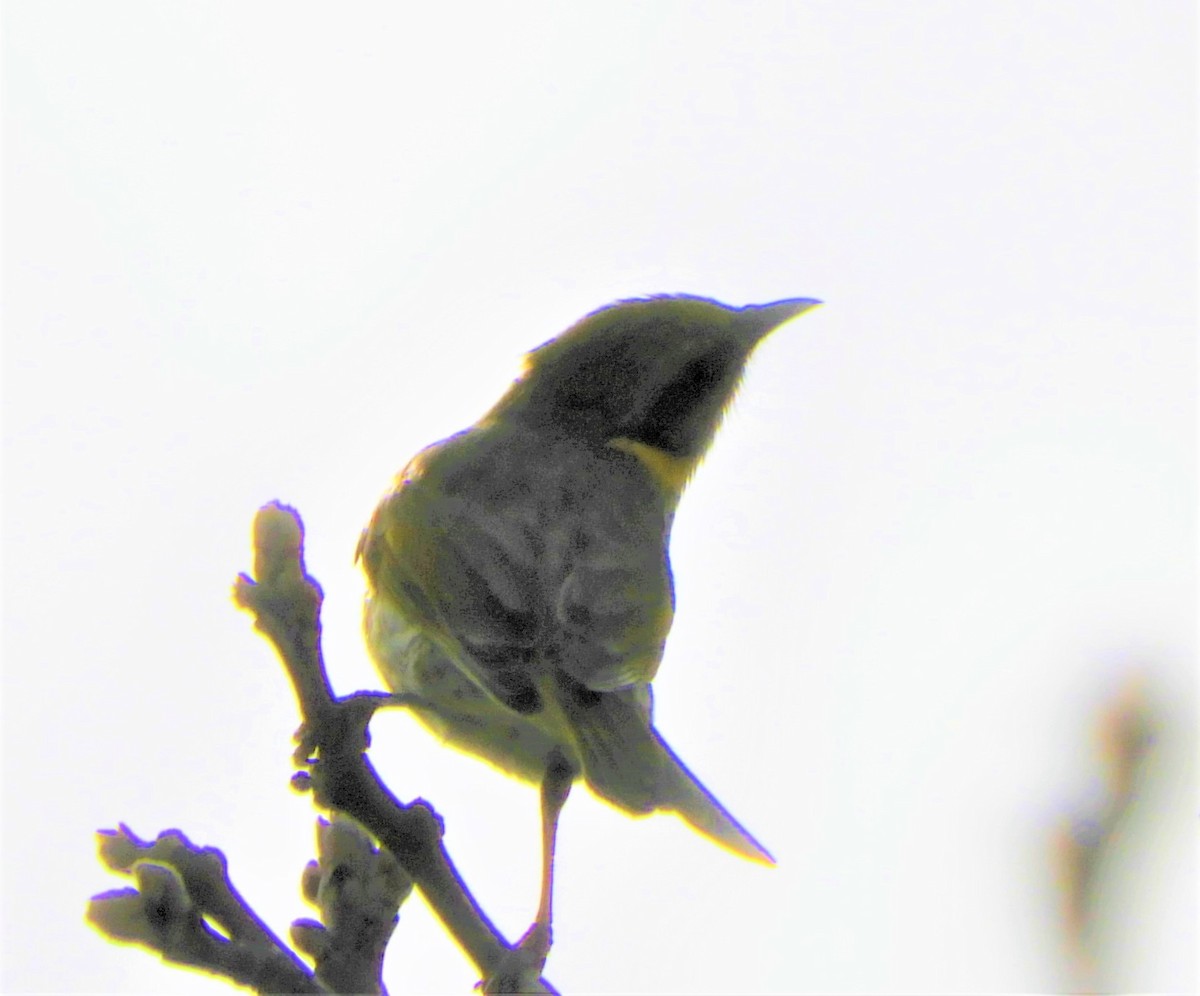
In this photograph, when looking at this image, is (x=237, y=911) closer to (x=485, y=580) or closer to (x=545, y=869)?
(x=545, y=869)

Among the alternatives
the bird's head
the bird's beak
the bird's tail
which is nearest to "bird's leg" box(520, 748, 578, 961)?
the bird's tail

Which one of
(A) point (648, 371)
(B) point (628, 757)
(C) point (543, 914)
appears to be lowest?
(C) point (543, 914)

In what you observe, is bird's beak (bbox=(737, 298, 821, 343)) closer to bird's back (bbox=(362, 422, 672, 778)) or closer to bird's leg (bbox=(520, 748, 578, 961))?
bird's back (bbox=(362, 422, 672, 778))

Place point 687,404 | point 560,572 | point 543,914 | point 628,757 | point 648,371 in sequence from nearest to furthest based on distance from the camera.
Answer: point 543,914, point 628,757, point 560,572, point 648,371, point 687,404

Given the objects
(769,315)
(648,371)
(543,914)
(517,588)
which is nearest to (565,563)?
(517,588)

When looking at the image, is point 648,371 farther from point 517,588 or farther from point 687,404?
point 517,588

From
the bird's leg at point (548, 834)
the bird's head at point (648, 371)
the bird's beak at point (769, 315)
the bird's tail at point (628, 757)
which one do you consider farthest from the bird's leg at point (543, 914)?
the bird's beak at point (769, 315)

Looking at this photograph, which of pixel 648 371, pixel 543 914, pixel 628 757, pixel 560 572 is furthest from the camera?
pixel 648 371
